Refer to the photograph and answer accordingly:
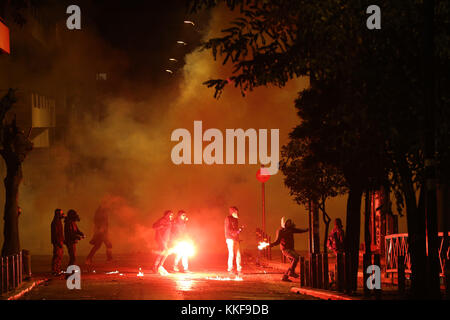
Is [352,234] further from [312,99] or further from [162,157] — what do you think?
[162,157]

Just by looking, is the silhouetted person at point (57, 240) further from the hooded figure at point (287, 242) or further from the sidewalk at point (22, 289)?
the hooded figure at point (287, 242)

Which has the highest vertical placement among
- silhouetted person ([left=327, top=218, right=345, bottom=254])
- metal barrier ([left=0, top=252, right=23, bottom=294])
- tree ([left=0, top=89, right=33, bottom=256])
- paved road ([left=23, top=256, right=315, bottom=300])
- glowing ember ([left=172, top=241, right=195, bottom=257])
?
tree ([left=0, top=89, right=33, bottom=256])

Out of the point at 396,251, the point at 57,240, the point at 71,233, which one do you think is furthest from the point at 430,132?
the point at 71,233

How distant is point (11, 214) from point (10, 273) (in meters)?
3.56

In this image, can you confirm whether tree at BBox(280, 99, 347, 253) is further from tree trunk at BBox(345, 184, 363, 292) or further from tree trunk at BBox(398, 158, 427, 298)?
tree trunk at BBox(398, 158, 427, 298)

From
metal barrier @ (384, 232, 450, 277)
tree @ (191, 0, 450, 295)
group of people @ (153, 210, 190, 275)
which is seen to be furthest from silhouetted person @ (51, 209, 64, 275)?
tree @ (191, 0, 450, 295)

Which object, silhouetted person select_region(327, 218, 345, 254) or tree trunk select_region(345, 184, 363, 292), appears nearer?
tree trunk select_region(345, 184, 363, 292)

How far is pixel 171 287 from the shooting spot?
17328 mm

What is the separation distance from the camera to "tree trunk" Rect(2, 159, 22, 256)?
1952 cm

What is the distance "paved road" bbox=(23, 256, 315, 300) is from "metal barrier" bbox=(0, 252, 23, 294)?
42 centimetres

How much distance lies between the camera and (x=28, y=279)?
18844 mm

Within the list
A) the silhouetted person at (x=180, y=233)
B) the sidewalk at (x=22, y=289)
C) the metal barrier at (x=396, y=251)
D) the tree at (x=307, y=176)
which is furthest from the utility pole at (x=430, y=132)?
the silhouetted person at (x=180, y=233)
